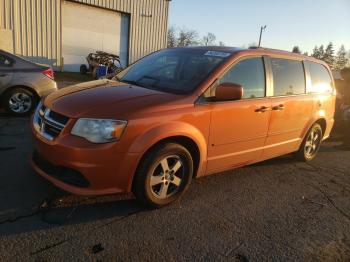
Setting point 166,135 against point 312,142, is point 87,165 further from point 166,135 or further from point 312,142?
point 312,142

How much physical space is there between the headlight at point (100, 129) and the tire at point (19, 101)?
4776 mm

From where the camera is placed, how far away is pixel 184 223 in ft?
11.7

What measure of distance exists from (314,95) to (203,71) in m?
2.46

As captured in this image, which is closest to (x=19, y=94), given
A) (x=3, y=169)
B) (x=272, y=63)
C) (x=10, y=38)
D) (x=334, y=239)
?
(x=3, y=169)

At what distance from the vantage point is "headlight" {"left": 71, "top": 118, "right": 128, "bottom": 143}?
10.8 feet

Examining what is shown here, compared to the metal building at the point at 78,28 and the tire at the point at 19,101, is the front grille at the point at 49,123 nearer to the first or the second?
the tire at the point at 19,101

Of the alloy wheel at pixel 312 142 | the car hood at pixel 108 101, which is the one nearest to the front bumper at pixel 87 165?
the car hood at pixel 108 101

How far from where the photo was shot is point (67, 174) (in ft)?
11.5

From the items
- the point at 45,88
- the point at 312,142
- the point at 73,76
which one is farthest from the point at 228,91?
the point at 73,76

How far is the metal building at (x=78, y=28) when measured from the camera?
55.3 ft

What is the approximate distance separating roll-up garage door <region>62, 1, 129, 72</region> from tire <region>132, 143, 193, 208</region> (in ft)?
55.0

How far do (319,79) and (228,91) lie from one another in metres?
2.87

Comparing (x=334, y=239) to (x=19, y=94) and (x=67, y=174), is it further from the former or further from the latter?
(x=19, y=94)

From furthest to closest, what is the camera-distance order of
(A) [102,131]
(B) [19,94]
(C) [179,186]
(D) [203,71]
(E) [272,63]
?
(B) [19,94] < (E) [272,63] < (D) [203,71] < (C) [179,186] < (A) [102,131]
